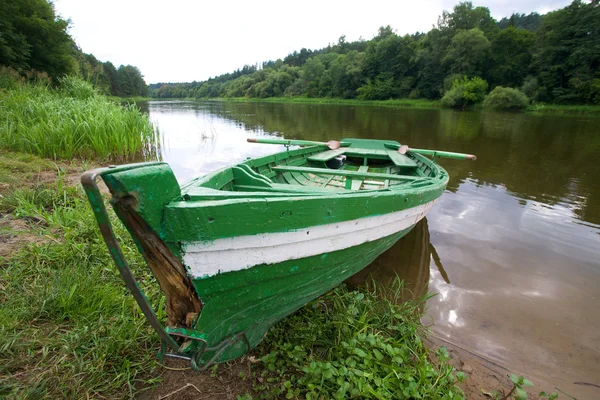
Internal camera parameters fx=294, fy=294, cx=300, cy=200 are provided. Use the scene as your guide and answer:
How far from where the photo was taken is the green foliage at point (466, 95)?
30.7 meters

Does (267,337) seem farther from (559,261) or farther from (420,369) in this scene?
(559,261)

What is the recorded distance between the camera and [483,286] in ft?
9.87

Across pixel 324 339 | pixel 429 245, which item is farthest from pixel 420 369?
→ pixel 429 245

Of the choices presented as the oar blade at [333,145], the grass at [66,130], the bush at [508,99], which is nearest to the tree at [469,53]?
the bush at [508,99]

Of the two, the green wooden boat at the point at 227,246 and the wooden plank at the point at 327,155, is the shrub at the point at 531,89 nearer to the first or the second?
the wooden plank at the point at 327,155

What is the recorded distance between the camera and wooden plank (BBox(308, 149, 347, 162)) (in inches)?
188

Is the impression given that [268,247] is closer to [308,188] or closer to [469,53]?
[308,188]

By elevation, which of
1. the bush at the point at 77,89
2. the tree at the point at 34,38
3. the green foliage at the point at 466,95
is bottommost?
the bush at the point at 77,89

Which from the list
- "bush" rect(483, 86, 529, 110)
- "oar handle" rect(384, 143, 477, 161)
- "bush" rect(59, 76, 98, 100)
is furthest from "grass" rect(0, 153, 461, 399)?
"bush" rect(483, 86, 529, 110)

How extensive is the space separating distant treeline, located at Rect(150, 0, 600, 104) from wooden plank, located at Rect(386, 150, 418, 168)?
31.2m

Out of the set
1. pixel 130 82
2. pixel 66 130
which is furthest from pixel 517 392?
pixel 130 82

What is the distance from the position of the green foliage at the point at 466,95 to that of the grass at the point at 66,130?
107ft

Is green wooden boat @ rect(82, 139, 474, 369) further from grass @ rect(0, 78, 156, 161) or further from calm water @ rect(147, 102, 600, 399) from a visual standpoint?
grass @ rect(0, 78, 156, 161)

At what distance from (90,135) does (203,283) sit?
5.70m
